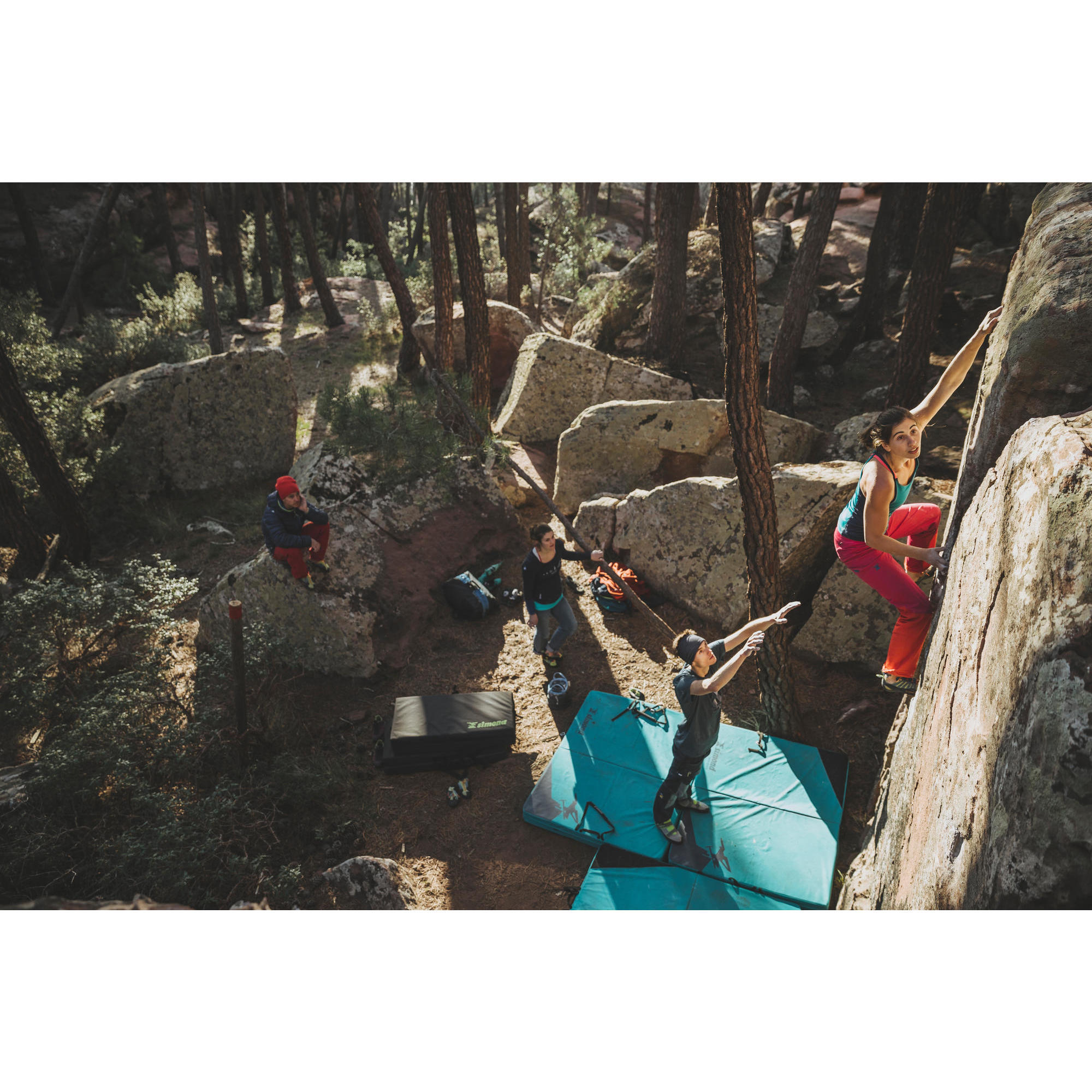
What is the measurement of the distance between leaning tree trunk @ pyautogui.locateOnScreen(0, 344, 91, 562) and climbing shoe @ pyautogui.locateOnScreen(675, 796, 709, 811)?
9.03 m

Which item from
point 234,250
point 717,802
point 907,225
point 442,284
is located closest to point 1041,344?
point 717,802

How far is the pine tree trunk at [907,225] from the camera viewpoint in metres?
13.1

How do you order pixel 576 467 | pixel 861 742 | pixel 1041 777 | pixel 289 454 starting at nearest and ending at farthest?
pixel 1041 777 < pixel 861 742 < pixel 576 467 < pixel 289 454

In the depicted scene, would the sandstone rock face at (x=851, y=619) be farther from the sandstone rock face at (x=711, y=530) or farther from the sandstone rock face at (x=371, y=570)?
the sandstone rock face at (x=371, y=570)

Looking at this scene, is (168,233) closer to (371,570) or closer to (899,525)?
(371,570)

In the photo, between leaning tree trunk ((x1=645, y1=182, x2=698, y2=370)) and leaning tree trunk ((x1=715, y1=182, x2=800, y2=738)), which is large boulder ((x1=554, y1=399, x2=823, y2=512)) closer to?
leaning tree trunk ((x1=715, y1=182, x2=800, y2=738))

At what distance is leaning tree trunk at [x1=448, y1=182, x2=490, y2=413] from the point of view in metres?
10.0

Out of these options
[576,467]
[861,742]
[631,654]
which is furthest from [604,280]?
[861,742]

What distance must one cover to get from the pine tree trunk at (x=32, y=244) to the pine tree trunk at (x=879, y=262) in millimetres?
20898

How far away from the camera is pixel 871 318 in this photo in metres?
13.0

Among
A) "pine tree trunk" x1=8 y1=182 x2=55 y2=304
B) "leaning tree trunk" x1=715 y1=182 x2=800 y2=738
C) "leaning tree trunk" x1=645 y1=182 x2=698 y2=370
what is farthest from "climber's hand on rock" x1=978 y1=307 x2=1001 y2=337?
"pine tree trunk" x1=8 y1=182 x2=55 y2=304

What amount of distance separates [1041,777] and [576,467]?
25.5 ft

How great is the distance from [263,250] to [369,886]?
20.0 metres

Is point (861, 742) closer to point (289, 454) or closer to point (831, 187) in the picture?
point (831, 187)
